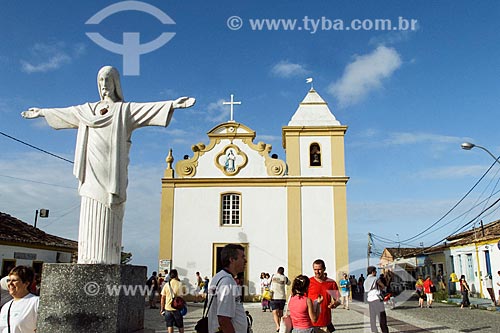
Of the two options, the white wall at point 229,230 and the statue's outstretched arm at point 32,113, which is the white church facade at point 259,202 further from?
the statue's outstretched arm at point 32,113

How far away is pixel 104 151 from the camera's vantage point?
12.8ft

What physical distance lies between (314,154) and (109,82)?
57.3 feet

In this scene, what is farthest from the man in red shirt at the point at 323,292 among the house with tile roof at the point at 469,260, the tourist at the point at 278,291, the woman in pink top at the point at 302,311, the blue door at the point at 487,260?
the blue door at the point at 487,260

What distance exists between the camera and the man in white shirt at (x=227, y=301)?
3186 mm

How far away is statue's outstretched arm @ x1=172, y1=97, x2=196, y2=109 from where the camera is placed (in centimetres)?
389

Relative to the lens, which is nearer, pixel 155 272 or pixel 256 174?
pixel 155 272

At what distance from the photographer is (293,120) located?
21.6m

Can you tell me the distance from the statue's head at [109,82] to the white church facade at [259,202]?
16.1 m

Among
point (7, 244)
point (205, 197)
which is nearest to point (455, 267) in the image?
point (205, 197)

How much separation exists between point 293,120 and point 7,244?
1291 centimetres

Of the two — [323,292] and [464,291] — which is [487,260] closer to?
[464,291]

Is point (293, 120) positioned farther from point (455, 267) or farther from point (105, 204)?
point (105, 204)

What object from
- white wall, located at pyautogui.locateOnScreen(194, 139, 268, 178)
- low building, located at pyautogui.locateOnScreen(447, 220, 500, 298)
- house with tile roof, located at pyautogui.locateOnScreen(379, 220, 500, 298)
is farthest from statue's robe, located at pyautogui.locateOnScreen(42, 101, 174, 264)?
low building, located at pyautogui.locateOnScreen(447, 220, 500, 298)

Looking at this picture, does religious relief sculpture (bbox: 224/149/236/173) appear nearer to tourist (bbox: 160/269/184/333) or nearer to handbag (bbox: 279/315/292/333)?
tourist (bbox: 160/269/184/333)
